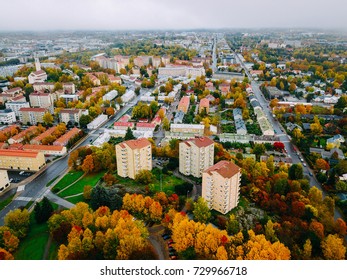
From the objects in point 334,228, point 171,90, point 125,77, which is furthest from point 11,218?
point 125,77

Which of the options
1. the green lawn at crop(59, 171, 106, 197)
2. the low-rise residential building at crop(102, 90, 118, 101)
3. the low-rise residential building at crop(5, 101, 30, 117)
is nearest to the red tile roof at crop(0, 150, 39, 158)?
the green lawn at crop(59, 171, 106, 197)

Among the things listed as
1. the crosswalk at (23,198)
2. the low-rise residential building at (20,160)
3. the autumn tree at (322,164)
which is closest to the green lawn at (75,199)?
the crosswalk at (23,198)

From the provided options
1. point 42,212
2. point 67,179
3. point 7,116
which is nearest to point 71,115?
point 7,116

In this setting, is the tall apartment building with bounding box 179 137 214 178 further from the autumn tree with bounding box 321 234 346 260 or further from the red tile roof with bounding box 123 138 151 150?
the autumn tree with bounding box 321 234 346 260

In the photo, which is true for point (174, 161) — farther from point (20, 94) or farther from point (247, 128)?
point (20, 94)

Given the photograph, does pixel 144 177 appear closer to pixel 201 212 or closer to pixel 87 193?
pixel 87 193
